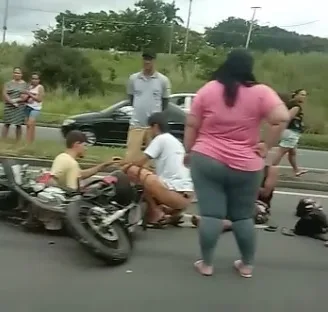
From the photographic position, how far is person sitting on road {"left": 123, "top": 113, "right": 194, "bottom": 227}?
648 cm

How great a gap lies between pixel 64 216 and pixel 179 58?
32.4 meters

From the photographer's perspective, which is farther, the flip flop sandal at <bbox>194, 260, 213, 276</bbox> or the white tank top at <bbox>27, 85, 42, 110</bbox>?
the white tank top at <bbox>27, 85, 42, 110</bbox>

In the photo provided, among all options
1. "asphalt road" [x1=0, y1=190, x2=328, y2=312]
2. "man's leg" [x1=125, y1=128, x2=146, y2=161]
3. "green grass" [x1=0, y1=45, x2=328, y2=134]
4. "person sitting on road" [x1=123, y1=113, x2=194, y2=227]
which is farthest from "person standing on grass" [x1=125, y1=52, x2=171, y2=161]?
"green grass" [x1=0, y1=45, x2=328, y2=134]

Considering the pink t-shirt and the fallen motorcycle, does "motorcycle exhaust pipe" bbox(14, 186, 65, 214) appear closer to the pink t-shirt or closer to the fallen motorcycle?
the fallen motorcycle

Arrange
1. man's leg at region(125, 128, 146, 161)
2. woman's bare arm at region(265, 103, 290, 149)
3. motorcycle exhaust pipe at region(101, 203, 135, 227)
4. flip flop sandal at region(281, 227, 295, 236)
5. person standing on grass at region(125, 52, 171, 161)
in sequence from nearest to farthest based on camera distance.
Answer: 1. woman's bare arm at region(265, 103, 290, 149)
2. motorcycle exhaust pipe at region(101, 203, 135, 227)
3. flip flop sandal at region(281, 227, 295, 236)
4. man's leg at region(125, 128, 146, 161)
5. person standing on grass at region(125, 52, 171, 161)

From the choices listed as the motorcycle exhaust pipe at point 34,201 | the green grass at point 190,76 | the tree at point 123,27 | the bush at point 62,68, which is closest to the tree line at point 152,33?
the tree at point 123,27

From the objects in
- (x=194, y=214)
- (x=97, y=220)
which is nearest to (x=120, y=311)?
(x=97, y=220)

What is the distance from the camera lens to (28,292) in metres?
4.62

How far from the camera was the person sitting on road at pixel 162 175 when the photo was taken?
255 inches

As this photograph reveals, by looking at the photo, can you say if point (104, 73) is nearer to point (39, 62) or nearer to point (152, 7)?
point (39, 62)

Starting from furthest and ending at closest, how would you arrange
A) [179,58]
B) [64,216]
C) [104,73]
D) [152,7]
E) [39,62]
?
1. [152,7]
2. [104,73]
3. [179,58]
4. [39,62]
5. [64,216]

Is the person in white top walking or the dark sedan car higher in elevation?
the person in white top walking

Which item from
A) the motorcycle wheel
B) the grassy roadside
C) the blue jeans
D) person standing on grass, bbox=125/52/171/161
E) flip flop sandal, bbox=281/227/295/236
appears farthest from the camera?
the grassy roadside

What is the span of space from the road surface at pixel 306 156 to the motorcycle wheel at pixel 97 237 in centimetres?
774
